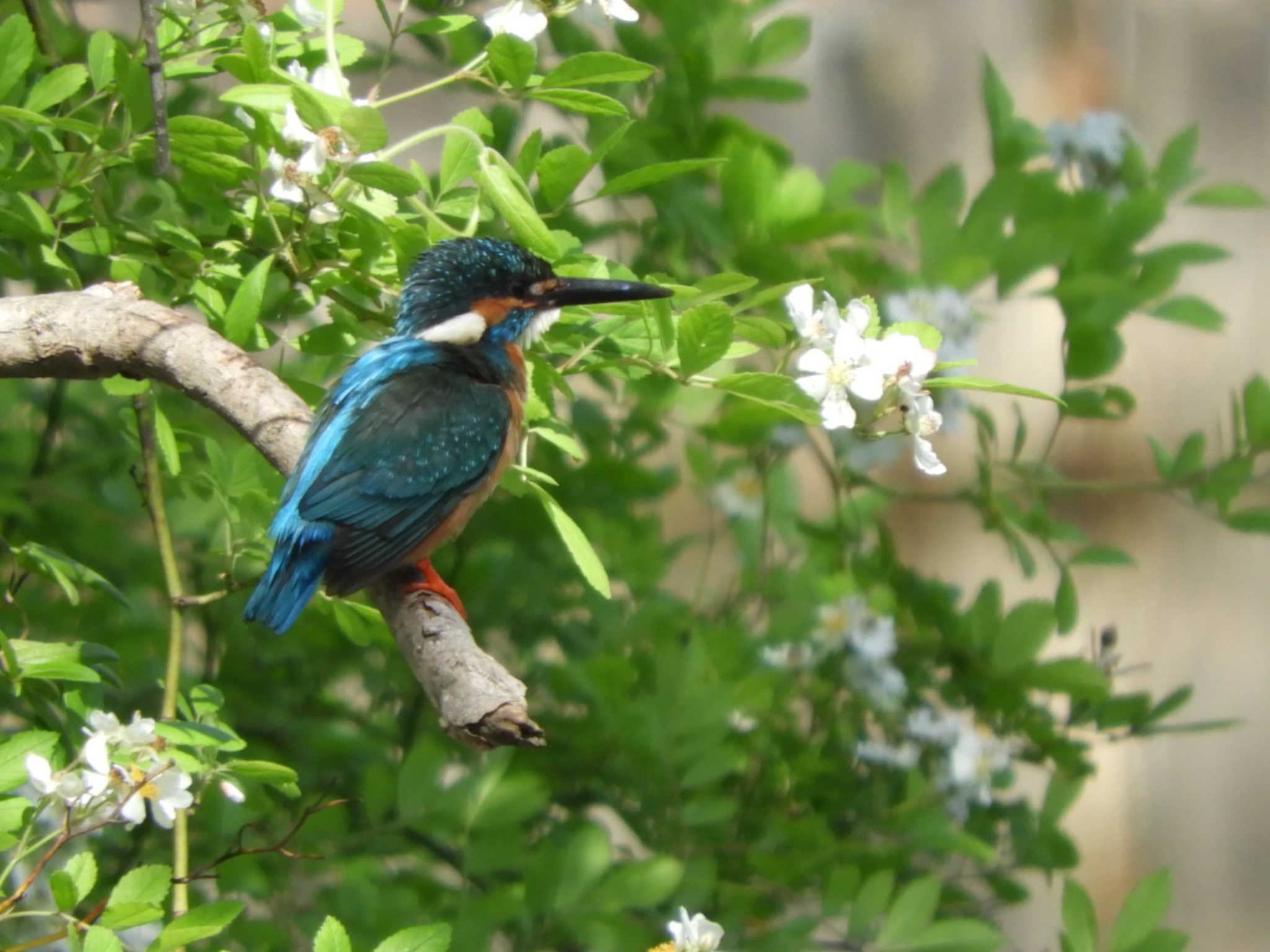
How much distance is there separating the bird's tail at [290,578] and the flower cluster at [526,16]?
57 centimetres

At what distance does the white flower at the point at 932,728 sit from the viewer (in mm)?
2289

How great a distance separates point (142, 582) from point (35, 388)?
469 millimetres

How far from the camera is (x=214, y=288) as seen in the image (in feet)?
5.17

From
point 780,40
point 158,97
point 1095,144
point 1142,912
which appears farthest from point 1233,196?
point 158,97

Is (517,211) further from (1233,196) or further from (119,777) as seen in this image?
(1233,196)

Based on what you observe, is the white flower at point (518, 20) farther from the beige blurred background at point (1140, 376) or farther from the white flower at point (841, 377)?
the beige blurred background at point (1140, 376)

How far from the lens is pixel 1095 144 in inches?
94.1

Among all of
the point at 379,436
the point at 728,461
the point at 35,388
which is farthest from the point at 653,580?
the point at 35,388

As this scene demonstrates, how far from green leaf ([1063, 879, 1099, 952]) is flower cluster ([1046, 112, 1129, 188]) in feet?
3.66

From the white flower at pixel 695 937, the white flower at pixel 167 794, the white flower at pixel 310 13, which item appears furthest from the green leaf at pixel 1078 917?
the white flower at pixel 310 13

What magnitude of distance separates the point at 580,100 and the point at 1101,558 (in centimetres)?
113

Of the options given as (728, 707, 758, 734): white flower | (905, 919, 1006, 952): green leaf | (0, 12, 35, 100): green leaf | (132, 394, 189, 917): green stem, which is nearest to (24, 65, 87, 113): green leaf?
(0, 12, 35, 100): green leaf

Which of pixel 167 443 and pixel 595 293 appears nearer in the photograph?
pixel 167 443

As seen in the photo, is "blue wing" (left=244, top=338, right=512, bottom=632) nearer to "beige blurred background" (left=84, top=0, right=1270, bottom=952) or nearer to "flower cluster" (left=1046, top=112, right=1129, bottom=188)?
"flower cluster" (left=1046, top=112, right=1129, bottom=188)
